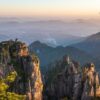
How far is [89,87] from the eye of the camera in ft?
513

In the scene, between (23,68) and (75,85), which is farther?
(75,85)

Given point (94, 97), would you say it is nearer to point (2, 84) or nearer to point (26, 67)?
point (26, 67)

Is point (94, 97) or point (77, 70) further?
point (77, 70)

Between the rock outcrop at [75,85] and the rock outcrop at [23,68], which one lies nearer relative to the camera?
the rock outcrop at [23,68]

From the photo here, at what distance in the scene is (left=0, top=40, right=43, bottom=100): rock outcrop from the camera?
149 m

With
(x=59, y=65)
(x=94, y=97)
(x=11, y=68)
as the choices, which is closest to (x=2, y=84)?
(x=11, y=68)

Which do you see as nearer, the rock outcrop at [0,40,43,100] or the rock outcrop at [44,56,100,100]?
the rock outcrop at [0,40,43,100]

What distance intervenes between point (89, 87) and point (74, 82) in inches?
325

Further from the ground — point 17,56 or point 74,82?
point 17,56

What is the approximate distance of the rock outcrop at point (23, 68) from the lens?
490ft

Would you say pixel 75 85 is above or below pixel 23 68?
below

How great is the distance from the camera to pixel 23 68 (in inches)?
6033

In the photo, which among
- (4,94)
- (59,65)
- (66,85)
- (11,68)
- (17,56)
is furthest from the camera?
(59,65)

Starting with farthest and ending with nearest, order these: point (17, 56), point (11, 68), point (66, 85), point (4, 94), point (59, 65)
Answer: point (59, 65) → point (66, 85) → point (17, 56) → point (11, 68) → point (4, 94)
